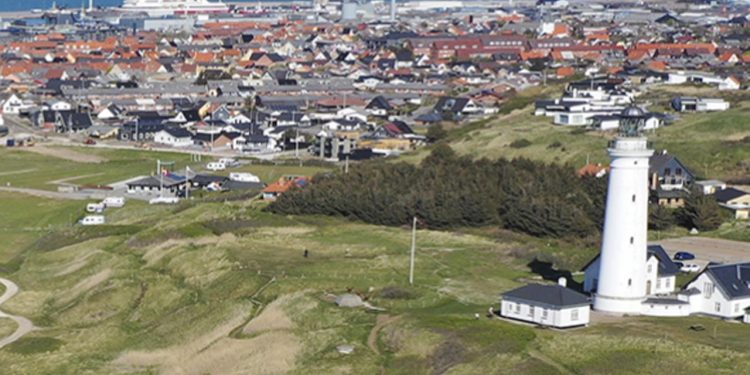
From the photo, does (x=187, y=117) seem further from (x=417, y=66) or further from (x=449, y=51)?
(x=449, y=51)

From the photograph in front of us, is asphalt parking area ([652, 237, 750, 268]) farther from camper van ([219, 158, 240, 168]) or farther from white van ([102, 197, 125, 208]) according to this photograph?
camper van ([219, 158, 240, 168])

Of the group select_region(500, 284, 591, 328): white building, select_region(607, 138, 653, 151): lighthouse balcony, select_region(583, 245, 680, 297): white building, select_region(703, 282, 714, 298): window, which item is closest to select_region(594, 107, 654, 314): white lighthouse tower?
select_region(607, 138, 653, 151): lighthouse balcony

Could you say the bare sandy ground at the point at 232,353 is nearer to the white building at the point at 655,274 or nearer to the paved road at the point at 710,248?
the white building at the point at 655,274

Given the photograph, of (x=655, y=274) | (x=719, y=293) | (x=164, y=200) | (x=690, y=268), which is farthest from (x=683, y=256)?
(x=164, y=200)

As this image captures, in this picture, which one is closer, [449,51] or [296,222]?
[296,222]

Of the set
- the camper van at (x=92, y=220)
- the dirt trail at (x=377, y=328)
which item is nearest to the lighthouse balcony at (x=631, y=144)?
the dirt trail at (x=377, y=328)

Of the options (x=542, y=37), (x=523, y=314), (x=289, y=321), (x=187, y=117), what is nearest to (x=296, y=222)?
(x=289, y=321)
